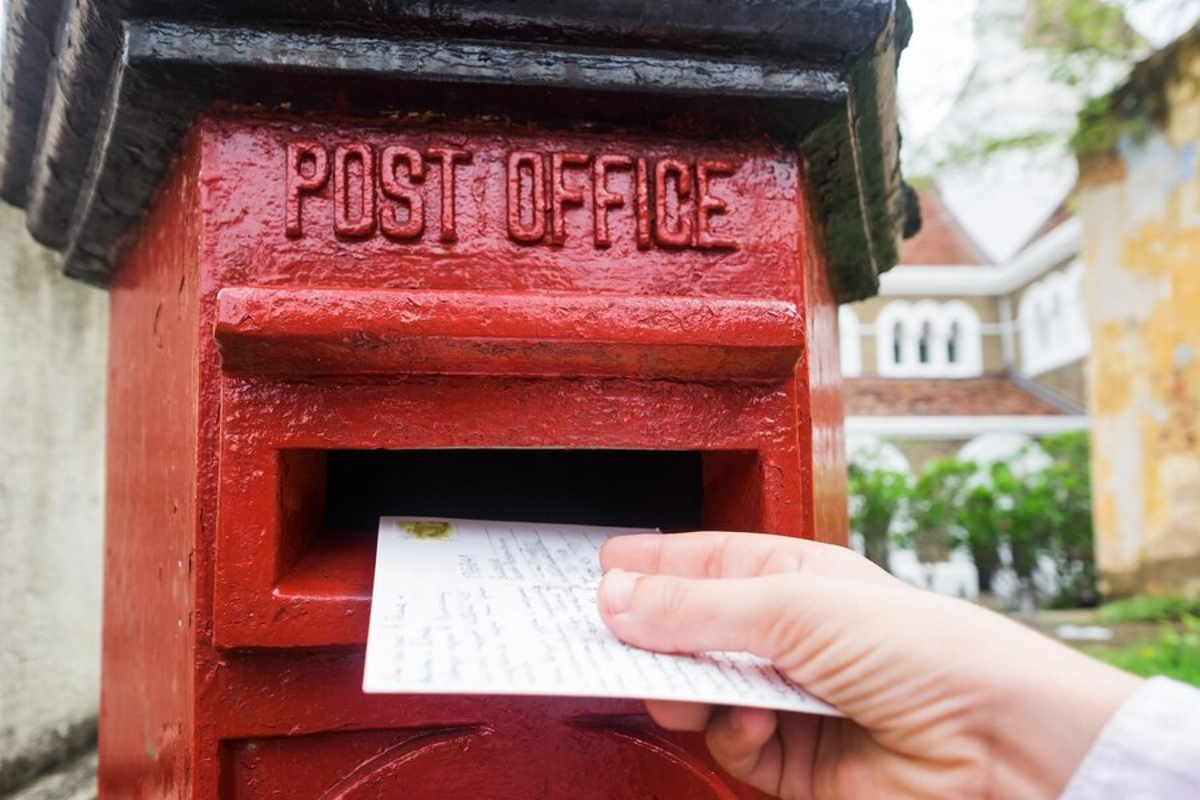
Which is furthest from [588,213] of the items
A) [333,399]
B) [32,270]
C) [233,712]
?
[32,270]

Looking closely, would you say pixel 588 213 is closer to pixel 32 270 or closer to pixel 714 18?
pixel 714 18

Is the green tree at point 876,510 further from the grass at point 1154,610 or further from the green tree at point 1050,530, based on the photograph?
the grass at point 1154,610

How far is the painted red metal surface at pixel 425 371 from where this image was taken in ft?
2.71

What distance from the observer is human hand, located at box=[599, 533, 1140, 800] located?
0.71m

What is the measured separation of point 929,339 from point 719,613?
16.7 metres

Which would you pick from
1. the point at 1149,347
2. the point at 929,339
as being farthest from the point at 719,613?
the point at 929,339

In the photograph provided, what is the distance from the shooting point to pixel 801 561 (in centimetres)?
85

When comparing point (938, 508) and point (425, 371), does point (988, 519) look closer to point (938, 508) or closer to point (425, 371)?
point (938, 508)

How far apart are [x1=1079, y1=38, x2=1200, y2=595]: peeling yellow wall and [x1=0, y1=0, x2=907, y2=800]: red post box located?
20.2ft

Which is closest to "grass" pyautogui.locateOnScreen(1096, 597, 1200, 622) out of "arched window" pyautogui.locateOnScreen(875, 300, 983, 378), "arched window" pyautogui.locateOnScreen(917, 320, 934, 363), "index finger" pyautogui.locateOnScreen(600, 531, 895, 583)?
"index finger" pyautogui.locateOnScreen(600, 531, 895, 583)

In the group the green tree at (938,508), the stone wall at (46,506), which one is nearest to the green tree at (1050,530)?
the green tree at (938,508)

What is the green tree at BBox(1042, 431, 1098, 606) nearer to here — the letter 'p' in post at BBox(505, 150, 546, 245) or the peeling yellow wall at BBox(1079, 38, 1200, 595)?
the peeling yellow wall at BBox(1079, 38, 1200, 595)

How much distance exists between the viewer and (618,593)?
77 cm

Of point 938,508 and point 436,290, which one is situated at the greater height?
point 436,290
